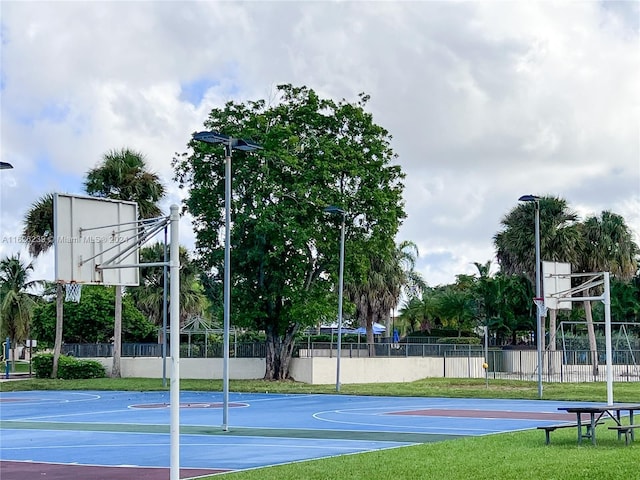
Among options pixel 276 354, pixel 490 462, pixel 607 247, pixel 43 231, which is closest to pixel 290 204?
pixel 276 354

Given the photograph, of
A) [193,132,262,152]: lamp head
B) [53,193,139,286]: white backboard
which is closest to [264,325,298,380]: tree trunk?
[193,132,262,152]: lamp head

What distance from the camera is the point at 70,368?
55438 mm

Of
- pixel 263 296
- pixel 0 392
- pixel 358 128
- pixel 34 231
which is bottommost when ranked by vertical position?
pixel 0 392

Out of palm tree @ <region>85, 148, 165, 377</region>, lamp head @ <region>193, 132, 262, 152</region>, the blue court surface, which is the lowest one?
the blue court surface

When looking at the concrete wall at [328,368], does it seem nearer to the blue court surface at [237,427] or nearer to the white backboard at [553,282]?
the blue court surface at [237,427]

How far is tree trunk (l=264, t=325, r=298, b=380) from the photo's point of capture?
51.2 meters

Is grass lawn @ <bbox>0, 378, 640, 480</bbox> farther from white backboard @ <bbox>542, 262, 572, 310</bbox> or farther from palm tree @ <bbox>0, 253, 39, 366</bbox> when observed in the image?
palm tree @ <bbox>0, 253, 39, 366</bbox>

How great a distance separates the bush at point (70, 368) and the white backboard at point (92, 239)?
4272 cm

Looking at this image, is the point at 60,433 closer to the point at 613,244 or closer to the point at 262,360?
the point at 262,360

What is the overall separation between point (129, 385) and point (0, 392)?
6.43 meters

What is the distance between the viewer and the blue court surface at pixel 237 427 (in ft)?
64.2

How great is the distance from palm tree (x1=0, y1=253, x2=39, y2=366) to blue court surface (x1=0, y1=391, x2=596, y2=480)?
25.7 meters

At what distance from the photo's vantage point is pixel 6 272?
70.8 meters

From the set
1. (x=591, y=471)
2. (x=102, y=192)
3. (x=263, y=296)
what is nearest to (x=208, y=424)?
(x=591, y=471)
